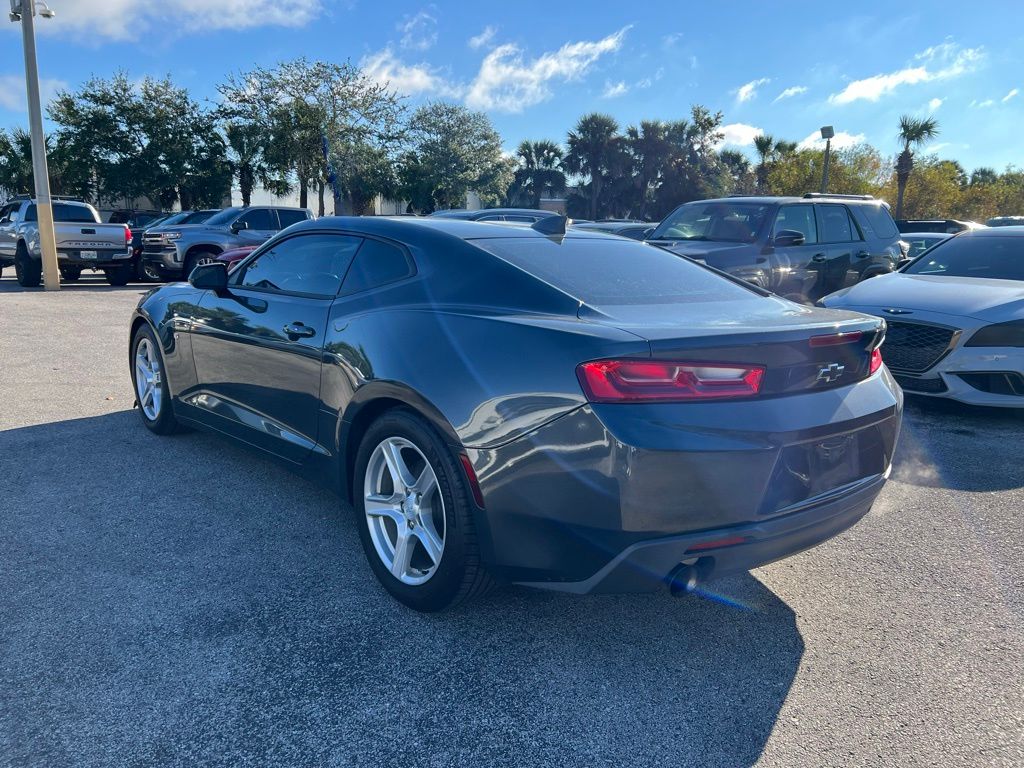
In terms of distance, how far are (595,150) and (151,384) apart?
145ft

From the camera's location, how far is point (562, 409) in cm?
226

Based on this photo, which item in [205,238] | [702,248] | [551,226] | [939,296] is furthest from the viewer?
[205,238]

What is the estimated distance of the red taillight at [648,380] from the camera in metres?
2.21

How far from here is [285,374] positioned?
353cm

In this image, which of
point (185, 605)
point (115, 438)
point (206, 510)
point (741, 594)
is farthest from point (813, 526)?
point (115, 438)

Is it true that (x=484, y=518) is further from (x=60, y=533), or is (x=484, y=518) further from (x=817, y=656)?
(x=60, y=533)

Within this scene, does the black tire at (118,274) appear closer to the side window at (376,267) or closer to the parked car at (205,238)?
the parked car at (205,238)

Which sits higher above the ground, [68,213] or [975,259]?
[68,213]

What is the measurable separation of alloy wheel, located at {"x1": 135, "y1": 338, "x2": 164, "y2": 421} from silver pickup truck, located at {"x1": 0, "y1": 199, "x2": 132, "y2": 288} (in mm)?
12466

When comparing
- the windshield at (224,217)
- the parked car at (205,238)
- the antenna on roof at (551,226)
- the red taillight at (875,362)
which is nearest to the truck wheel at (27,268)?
the parked car at (205,238)

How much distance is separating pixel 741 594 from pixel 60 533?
3.07 meters

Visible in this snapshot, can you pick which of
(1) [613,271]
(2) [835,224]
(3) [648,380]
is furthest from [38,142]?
(3) [648,380]

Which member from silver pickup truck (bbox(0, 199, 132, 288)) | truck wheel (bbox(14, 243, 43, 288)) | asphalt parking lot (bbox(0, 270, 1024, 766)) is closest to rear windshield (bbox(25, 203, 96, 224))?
silver pickup truck (bbox(0, 199, 132, 288))

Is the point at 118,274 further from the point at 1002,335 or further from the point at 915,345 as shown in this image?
the point at 1002,335
